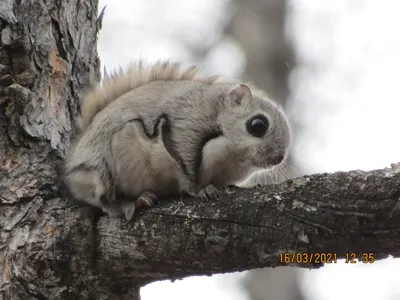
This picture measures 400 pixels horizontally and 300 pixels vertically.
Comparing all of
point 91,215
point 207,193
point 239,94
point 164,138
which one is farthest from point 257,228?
point 239,94

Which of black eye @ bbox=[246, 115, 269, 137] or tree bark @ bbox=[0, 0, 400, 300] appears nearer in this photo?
tree bark @ bbox=[0, 0, 400, 300]

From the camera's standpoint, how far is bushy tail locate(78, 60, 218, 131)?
3855 mm

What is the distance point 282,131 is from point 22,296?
1.71 meters

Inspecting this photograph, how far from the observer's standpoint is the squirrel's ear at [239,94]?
12.8 feet

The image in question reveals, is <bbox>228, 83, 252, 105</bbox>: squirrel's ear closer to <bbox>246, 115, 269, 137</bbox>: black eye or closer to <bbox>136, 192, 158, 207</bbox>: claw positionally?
<bbox>246, 115, 269, 137</bbox>: black eye

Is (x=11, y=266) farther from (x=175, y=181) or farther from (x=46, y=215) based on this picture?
(x=175, y=181)

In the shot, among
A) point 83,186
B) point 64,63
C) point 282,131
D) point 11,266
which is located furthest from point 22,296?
point 282,131

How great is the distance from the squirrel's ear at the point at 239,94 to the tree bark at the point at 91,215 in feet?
3.05

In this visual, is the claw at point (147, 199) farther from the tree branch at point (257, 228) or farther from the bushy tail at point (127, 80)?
the bushy tail at point (127, 80)

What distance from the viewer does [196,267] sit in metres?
2.79
